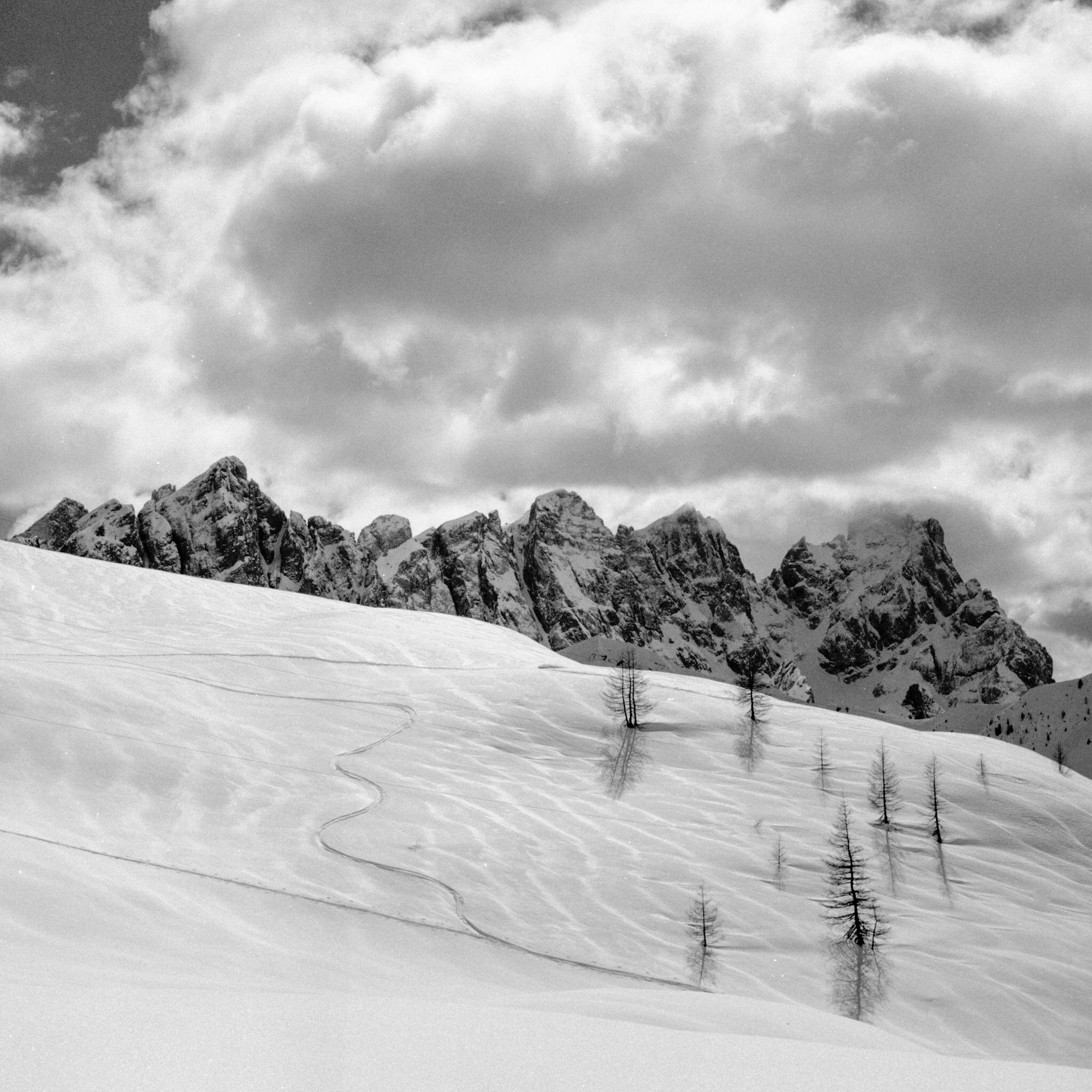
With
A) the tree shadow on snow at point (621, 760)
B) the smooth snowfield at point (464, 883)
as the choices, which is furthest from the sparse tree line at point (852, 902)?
the tree shadow on snow at point (621, 760)

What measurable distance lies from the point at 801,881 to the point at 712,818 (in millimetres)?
5175

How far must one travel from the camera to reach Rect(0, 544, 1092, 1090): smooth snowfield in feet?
30.8

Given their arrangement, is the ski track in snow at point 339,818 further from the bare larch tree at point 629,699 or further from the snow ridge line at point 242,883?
the bare larch tree at point 629,699

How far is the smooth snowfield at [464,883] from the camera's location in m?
Answer: 9.39

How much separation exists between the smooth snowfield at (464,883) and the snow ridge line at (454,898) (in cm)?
10

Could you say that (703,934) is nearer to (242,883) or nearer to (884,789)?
(884,789)

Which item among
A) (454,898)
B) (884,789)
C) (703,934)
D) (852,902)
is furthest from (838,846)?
(454,898)

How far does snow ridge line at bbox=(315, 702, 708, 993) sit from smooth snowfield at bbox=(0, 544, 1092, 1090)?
0.33 ft

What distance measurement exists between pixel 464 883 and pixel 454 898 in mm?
1126

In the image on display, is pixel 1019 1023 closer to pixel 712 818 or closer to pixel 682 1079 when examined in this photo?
pixel 712 818

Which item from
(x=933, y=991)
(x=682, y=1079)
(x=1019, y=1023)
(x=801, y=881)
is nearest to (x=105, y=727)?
(x=801, y=881)

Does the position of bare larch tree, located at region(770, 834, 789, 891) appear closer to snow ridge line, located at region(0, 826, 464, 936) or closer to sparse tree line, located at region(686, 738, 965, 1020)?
sparse tree line, located at region(686, 738, 965, 1020)

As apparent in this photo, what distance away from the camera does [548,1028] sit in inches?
413

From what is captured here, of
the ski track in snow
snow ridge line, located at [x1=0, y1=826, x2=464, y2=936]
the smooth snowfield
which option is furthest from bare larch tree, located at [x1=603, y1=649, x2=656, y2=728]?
snow ridge line, located at [x1=0, y1=826, x2=464, y2=936]
